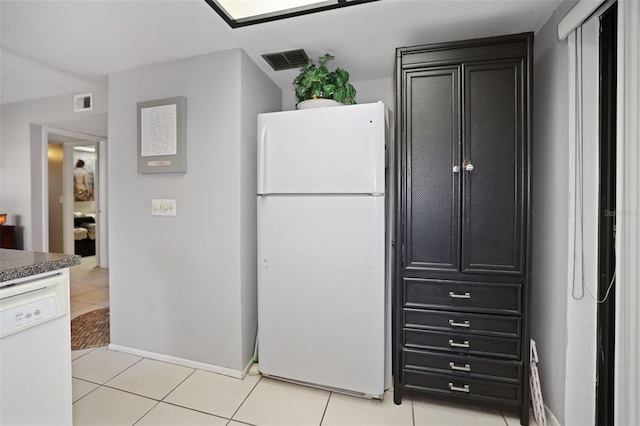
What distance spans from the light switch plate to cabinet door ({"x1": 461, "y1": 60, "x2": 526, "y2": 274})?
1.91m

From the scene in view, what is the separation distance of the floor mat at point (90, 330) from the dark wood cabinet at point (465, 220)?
Answer: 248 centimetres

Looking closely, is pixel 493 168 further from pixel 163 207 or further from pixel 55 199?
pixel 55 199

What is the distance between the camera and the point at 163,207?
2090mm

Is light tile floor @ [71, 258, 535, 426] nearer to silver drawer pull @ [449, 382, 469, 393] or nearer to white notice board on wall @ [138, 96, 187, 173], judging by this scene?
silver drawer pull @ [449, 382, 469, 393]

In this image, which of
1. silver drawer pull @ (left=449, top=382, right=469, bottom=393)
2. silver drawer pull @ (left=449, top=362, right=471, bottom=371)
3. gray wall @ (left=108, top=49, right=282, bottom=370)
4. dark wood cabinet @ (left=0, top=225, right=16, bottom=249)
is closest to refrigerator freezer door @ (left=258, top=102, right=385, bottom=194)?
gray wall @ (left=108, top=49, right=282, bottom=370)

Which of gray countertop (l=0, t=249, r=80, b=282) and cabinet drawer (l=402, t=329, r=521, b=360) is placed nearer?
gray countertop (l=0, t=249, r=80, b=282)

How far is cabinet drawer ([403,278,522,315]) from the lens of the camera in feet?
5.06

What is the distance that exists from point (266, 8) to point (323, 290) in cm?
160

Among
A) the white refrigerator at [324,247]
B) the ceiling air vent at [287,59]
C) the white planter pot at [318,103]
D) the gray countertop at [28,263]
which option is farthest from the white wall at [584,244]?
the gray countertop at [28,263]

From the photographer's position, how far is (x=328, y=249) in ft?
5.67

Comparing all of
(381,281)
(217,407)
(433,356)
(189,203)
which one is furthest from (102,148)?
(433,356)

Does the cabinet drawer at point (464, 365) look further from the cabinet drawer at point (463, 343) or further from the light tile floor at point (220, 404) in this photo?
the light tile floor at point (220, 404)

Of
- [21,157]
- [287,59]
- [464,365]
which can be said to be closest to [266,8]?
[287,59]

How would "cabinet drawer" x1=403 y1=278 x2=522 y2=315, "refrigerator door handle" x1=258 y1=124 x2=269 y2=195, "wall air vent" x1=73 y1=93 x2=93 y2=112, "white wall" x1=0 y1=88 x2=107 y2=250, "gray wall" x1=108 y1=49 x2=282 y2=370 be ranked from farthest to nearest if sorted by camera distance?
"white wall" x1=0 y1=88 x2=107 y2=250
"wall air vent" x1=73 y1=93 x2=93 y2=112
"gray wall" x1=108 y1=49 x2=282 y2=370
"refrigerator door handle" x1=258 y1=124 x2=269 y2=195
"cabinet drawer" x1=403 y1=278 x2=522 y2=315
